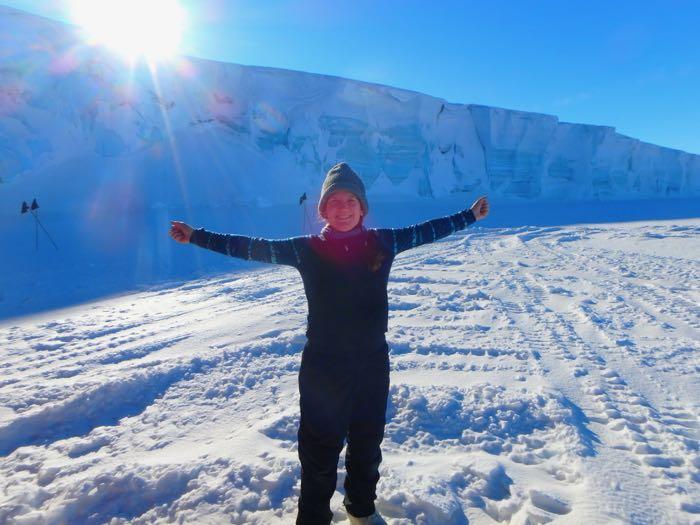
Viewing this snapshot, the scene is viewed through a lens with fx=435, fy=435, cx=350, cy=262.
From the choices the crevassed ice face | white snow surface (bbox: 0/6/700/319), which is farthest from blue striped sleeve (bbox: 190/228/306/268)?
white snow surface (bbox: 0/6/700/319)

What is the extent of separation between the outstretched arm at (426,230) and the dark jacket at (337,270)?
34 millimetres

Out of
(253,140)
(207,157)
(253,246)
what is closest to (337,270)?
(253,246)

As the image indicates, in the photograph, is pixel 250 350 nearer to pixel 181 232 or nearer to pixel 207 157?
pixel 181 232

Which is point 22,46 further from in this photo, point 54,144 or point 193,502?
point 193,502

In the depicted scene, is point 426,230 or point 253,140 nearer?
point 426,230

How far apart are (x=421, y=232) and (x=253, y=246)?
0.62 m

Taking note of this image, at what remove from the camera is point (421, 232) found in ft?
5.36

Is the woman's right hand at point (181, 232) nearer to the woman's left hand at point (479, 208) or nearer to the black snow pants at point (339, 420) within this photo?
the black snow pants at point (339, 420)

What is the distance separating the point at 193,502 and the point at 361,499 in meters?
0.65

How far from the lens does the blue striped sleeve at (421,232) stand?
61.8 inches

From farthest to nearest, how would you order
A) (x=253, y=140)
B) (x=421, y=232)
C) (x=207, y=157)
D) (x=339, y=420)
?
(x=253, y=140) < (x=207, y=157) < (x=421, y=232) < (x=339, y=420)

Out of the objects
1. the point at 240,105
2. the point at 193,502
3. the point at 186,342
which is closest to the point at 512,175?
the point at 240,105

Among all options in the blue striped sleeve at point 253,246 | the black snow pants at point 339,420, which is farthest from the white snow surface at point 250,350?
the blue striped sleeve at point 253,246

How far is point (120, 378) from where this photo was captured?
263 cm
